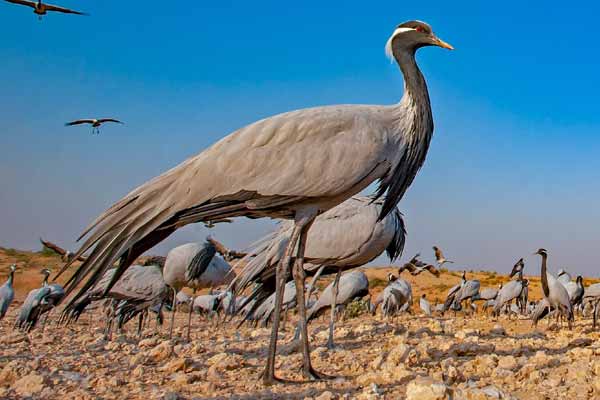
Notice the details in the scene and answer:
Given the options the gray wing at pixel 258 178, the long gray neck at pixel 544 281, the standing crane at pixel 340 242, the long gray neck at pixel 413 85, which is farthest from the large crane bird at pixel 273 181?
the long gray neck at pixel 544 281

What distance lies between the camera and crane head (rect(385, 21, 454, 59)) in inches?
239

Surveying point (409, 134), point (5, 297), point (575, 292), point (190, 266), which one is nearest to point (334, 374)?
point (409, 134)

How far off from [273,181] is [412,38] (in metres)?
2.15

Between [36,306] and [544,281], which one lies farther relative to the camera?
[544,281]

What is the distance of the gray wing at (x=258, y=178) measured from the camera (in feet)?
16.5

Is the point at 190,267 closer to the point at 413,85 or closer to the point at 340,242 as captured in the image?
the point at 340,242

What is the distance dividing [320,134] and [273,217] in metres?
0.85

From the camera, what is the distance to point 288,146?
5.18 m

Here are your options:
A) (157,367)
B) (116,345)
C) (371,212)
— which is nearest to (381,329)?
(371,212)

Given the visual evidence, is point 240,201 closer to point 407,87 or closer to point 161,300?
point 407,87

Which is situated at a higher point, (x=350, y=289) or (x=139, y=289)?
(x=350, y=289)

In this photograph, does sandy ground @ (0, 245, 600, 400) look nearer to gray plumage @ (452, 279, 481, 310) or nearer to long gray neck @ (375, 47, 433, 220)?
long gray neck @ (375, 47, 433, 220)

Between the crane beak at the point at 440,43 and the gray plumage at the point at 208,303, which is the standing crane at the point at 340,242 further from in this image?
the gray plumage at the point at 208,303

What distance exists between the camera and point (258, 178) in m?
5.12
